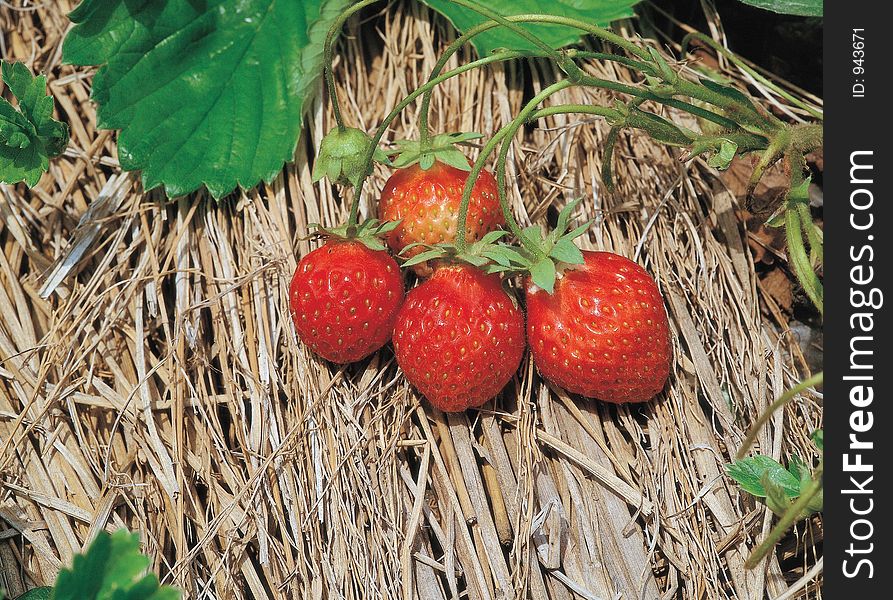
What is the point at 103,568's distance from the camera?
91 cm

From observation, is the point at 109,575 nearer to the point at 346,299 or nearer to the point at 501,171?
the point at 346,299

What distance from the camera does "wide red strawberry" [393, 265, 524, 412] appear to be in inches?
42.1

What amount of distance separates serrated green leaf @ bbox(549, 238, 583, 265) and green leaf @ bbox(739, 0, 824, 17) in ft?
1.81

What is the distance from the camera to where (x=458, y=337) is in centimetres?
106

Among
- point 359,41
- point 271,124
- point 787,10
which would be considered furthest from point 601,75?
point 271,124

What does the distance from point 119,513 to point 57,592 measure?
283 mm

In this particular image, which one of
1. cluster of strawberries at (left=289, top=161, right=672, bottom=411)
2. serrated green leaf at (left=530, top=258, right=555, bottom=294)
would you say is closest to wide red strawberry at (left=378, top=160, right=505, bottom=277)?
cluster of strawberries at (left=289, top=161, right=672, bottom=411)

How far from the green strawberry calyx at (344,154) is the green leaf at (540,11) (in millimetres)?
338

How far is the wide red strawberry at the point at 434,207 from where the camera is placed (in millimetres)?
1144

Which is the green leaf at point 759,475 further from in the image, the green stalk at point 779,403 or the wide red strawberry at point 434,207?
the wide red strawberry at point 434,207

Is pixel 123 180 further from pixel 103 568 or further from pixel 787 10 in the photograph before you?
pixel 787 10

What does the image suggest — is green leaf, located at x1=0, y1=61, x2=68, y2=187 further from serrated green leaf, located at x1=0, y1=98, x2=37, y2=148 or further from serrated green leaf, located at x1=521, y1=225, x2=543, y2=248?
serrated green leaf, located at x1=521, y1=225, x2=543, y2=248

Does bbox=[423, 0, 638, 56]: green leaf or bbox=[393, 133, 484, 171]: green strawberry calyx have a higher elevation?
bbox=[423, 0, 638, 56]: green leaf

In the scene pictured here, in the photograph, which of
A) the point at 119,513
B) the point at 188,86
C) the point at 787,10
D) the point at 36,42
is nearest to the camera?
the point at 119,513
